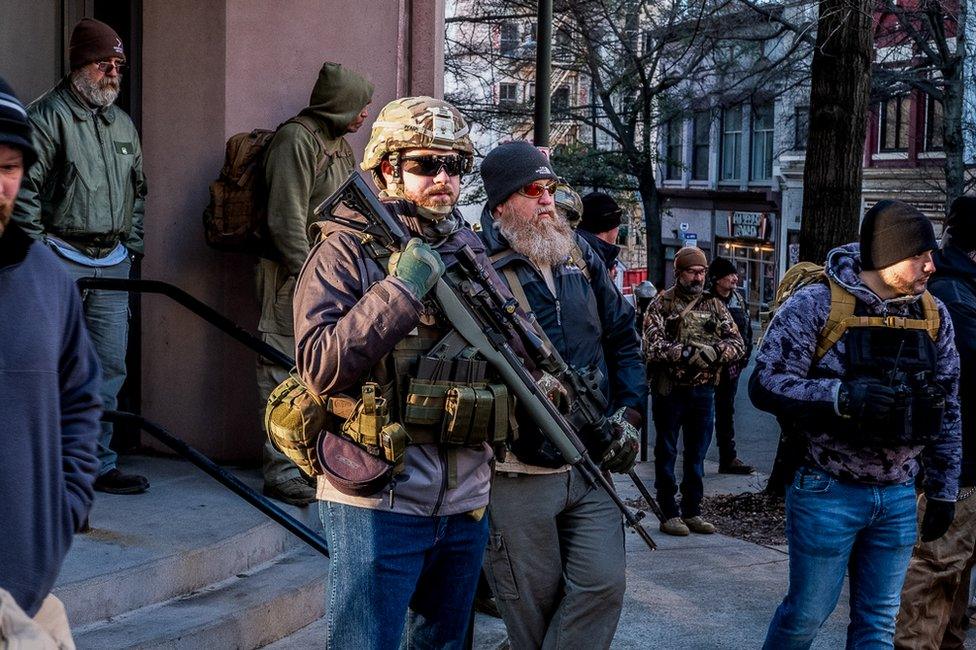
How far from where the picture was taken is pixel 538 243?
4.36m

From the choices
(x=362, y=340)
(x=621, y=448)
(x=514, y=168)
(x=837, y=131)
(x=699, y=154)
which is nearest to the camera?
(x=362, y=340)

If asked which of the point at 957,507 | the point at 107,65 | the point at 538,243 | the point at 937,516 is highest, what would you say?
the point at 107,65

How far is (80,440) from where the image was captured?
2.49 meters

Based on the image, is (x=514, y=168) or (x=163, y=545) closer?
(x=514, y=168)

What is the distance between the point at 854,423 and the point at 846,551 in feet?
1.55

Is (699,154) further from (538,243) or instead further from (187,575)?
(538,243)

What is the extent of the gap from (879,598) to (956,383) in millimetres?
814

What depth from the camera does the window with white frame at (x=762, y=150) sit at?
36938mm

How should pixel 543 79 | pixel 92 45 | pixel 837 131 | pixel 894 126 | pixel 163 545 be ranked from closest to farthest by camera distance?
pixel 163 545 < pixel 92 45 < pixel 543 79 < pixel 837 131 < pixel 894 126

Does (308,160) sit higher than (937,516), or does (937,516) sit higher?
(308,160)

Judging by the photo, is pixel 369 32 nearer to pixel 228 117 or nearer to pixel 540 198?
pixel 228 117

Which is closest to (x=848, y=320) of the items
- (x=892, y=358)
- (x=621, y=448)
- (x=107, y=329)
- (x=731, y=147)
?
(x=892, y=358)

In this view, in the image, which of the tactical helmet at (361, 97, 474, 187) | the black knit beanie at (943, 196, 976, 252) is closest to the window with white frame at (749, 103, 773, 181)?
the black knit beanie at (943, 196, 976, 252)

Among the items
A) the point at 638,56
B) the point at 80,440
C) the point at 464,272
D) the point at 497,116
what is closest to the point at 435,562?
the point at 464,272
